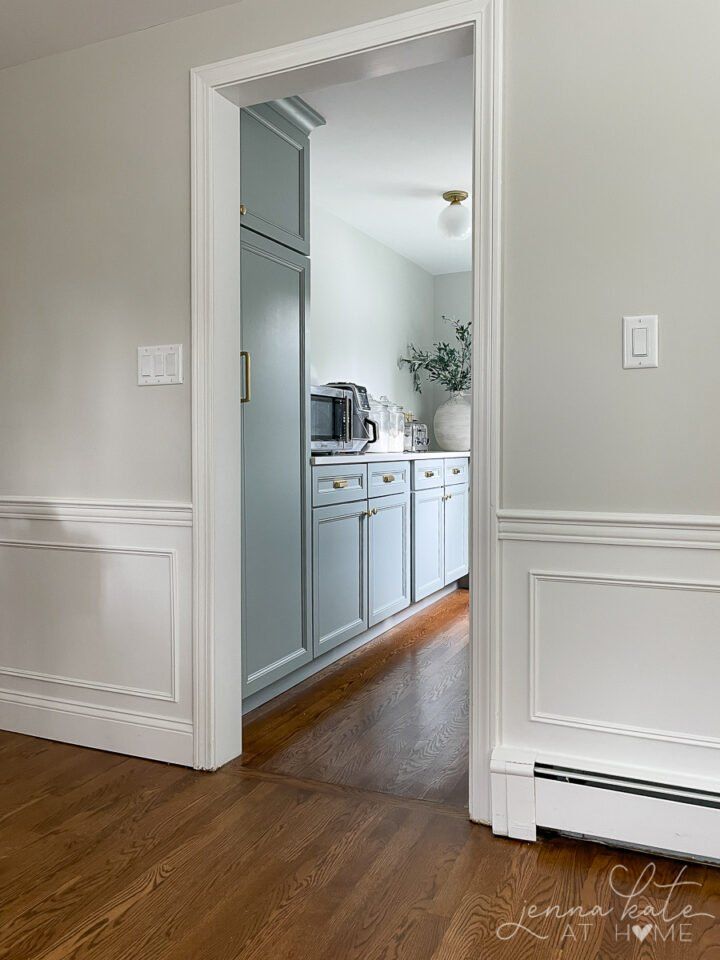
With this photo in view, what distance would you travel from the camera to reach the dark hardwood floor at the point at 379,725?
2.32 metres

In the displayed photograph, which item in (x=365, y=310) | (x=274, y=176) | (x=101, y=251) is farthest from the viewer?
(x=365, y=310)

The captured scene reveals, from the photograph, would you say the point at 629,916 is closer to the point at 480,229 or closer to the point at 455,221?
the point at 480,229

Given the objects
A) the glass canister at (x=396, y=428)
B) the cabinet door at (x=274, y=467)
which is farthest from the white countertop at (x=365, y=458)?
the glass canister at (x=396, y=428)

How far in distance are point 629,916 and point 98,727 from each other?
5.58 feet

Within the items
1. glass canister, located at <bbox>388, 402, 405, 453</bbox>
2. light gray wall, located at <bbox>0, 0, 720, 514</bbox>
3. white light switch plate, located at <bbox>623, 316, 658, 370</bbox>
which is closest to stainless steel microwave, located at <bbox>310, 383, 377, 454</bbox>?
glass canister, located at <bbox>388, 402, 405, 453</bbox>

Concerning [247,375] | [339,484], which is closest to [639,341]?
[247,375]

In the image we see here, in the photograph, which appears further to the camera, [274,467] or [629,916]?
[274,467]

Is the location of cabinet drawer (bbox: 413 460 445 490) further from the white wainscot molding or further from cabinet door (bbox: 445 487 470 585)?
the white wainscot molding

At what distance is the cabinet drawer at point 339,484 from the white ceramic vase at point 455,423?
1848 mm

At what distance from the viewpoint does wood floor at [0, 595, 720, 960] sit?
1.51 meters

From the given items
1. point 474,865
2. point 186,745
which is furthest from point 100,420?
point 474,865

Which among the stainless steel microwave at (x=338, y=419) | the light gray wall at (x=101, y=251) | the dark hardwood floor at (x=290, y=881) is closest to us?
the dark hardwood floor at (x=290, y=881)

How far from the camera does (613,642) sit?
6.12 feet

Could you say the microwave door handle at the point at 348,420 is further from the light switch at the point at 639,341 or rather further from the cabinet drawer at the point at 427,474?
the light switch at the point at 639,341
